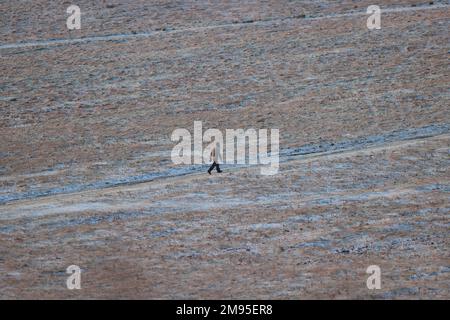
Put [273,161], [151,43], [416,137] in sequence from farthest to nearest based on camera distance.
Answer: [151,43]
[416,137]
[273,161]

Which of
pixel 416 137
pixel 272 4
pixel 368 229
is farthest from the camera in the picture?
pixel 272 4

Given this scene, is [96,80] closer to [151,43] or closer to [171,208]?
[151,43]

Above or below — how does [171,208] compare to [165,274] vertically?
above

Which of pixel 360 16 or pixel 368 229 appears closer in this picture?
pixel 368 229

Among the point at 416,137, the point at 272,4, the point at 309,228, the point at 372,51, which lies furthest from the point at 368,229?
the point at 272,4
